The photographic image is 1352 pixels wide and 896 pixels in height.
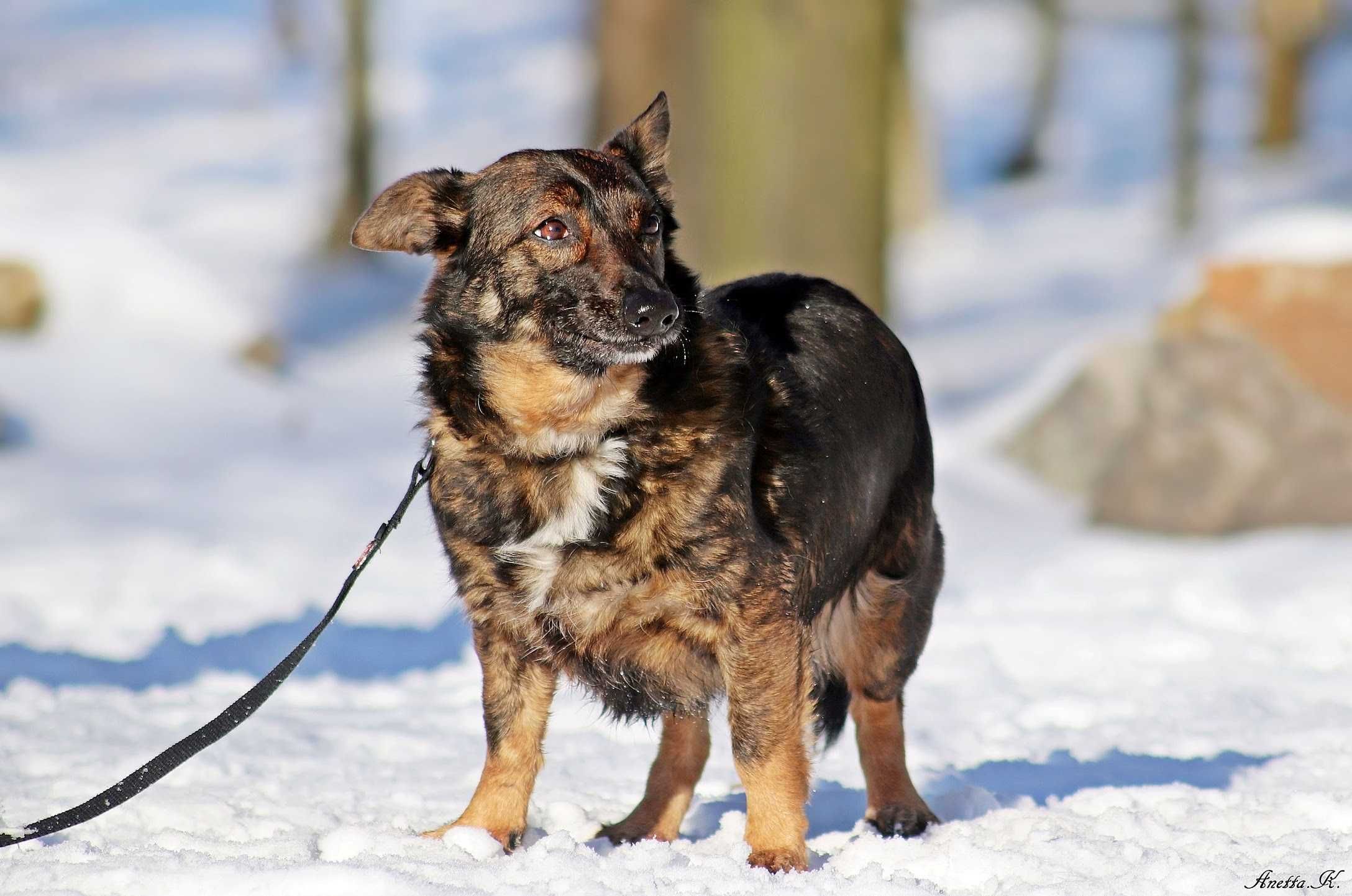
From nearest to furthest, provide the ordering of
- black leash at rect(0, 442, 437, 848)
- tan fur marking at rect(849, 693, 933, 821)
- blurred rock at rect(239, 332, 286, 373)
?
1. black leash at rect(0, 442, 437, 848)
2. tan fur marking at rect(849, 693, 933, 821)
3. blurred rock at rect(239, 332, 286, 373)

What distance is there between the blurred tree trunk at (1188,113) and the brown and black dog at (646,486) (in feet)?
61.9

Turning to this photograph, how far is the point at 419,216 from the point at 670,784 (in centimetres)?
168

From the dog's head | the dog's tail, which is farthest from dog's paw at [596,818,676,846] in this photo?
the dog's head

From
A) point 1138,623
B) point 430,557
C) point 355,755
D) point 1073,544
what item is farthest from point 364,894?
point 1073,544

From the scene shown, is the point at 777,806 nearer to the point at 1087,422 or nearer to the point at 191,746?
the point at 191,746

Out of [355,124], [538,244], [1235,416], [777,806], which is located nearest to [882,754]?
[777,806]

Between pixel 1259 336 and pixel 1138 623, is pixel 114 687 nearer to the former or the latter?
pixel 1138 623

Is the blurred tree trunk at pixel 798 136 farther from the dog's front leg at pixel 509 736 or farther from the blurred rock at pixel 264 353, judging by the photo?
the dog's front leg at pixel 509 736

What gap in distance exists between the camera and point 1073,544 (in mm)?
8445

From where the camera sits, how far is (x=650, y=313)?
12.3 feet

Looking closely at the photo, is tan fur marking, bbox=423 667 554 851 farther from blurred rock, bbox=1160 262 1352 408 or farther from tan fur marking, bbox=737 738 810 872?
blurred rock, bbox=1160 262 1352 408

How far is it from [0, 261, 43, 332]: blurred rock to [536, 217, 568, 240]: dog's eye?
27.1 feet

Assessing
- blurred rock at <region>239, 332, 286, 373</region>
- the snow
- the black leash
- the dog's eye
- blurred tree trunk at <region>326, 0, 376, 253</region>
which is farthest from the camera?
blurred tree trunk at <region>326, 0, 376, 253</region>

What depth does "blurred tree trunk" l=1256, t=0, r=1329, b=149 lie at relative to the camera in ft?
79.4
